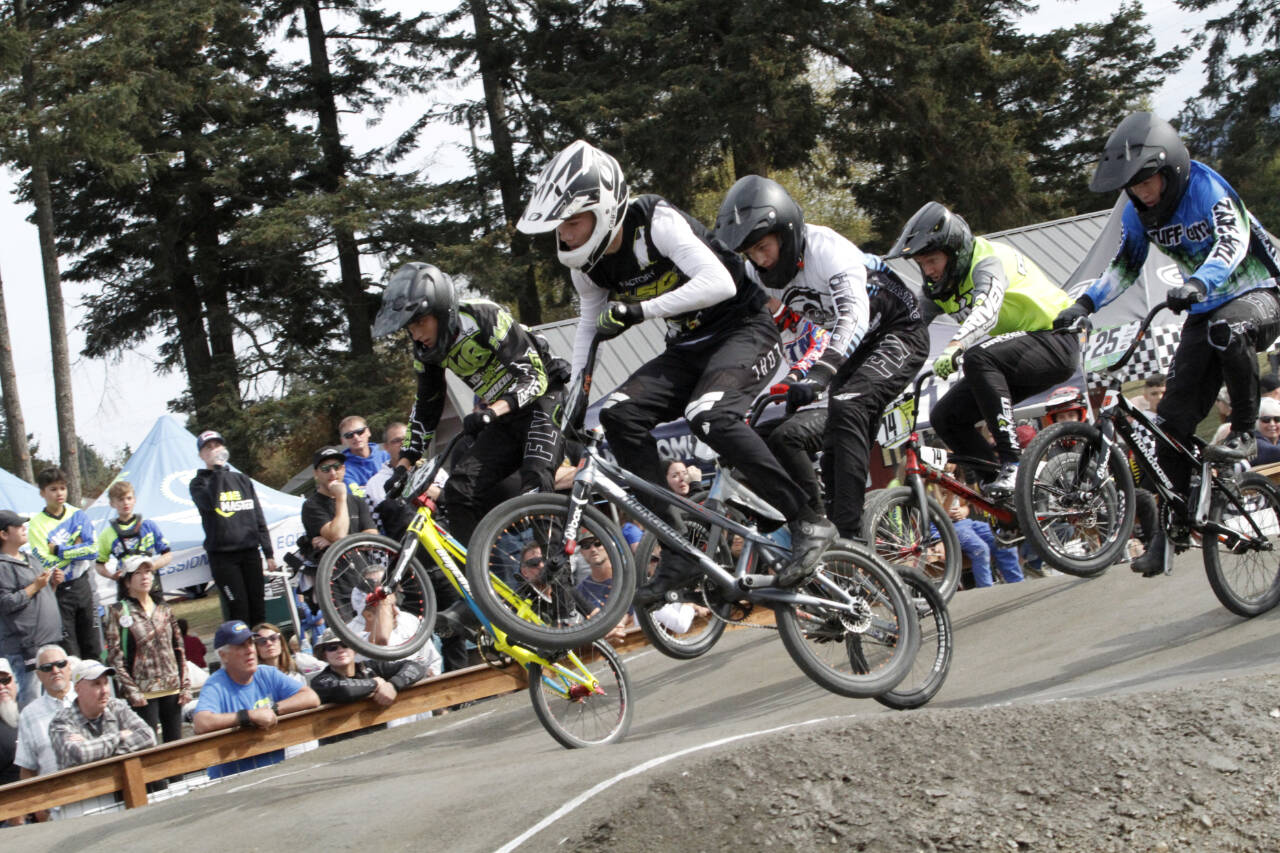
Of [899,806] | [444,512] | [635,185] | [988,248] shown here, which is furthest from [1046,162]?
[899,806]

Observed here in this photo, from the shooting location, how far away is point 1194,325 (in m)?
7.03

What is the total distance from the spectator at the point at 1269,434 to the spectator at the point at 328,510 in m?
8.12

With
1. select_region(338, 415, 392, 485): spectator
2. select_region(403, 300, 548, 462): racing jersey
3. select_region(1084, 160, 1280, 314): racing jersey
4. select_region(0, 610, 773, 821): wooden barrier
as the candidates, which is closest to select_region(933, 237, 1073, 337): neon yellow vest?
select_region(1084, 160, 1280, 314): racing jersey

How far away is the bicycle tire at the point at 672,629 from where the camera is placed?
6.14 metres

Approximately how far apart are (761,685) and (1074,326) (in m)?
2.96

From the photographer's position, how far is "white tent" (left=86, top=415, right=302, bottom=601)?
1463 centimetres

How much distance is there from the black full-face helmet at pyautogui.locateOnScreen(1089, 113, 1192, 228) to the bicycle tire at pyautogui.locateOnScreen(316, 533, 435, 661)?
4322 mm

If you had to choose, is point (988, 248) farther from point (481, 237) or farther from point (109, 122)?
point (481, 237)

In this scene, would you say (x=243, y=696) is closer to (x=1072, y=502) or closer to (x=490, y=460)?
(x=490, y=460)

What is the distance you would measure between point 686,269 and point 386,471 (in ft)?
13.6

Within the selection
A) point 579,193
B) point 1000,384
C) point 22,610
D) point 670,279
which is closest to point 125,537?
point 22,610

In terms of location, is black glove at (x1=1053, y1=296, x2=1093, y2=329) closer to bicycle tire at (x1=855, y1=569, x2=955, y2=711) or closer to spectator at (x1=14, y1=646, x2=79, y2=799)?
bicycle tire at (x1=855, y1=569, x2=955, y2=711)

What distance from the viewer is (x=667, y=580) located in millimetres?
5938

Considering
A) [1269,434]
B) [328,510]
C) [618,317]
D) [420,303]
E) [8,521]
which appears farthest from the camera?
[1269,434]
